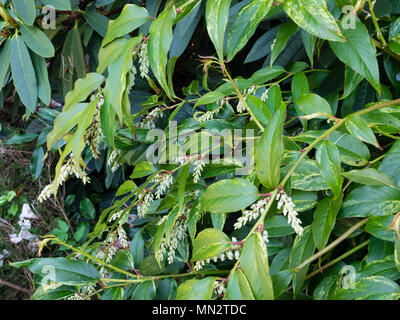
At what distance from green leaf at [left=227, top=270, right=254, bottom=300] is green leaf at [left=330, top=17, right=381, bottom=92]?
304 millimetres

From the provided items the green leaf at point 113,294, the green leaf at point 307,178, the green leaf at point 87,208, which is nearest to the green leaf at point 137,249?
the green leaf at point 113,294

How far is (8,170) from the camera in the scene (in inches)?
69.3

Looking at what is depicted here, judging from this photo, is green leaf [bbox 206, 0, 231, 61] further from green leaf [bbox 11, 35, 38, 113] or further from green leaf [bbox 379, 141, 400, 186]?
green leaf [bbox 11, 35, 38, 113]

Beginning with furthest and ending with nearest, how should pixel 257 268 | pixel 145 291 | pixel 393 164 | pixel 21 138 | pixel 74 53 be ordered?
pixel 21 138 < pixel 74 53 < pixel 145 291 < pixel 393 164 < pixel 257 268

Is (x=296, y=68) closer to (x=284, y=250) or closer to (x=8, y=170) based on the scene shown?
(x=284, y=250)

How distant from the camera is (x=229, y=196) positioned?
1.67ft

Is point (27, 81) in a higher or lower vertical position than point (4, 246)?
higher

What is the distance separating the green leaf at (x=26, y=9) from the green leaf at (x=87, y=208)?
2.69ft

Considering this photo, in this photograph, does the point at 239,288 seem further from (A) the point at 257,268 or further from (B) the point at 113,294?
(B) the point at 113,294

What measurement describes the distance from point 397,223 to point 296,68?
1.41 feet

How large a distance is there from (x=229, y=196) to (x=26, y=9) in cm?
71

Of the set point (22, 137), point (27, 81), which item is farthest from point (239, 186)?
point (22, 137)

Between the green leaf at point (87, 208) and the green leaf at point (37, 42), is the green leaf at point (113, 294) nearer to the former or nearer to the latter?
the green leaf at point (37, 42)

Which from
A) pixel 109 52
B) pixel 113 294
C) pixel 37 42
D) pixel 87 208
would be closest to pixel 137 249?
pixel 113 294
